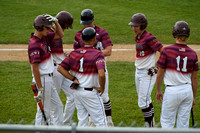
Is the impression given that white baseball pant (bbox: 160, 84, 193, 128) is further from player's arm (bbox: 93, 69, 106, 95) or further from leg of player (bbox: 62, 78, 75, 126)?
leg of player (bbox: 62, 78, 75, 126)

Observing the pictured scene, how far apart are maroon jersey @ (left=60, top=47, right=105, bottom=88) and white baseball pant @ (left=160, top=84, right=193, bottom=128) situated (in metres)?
1.09

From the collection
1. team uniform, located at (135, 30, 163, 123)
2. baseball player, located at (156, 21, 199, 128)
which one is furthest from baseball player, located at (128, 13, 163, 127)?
baseball player, located at (156, 21, 199, 128)

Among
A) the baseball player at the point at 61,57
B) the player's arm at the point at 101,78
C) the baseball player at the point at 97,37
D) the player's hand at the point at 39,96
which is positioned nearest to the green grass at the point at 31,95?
the baseball player at the point at 61,57

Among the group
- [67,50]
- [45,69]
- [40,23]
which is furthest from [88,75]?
[67,50]

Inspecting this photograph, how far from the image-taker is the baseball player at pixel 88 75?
4.38 m

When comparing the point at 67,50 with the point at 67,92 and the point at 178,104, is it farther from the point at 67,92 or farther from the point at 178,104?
the point at 178,104

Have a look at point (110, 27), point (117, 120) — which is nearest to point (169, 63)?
point (117, 120)

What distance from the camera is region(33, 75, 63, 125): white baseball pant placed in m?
4.92

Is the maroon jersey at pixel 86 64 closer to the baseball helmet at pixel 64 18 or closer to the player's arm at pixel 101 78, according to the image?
the player's arm at pixel 101 78

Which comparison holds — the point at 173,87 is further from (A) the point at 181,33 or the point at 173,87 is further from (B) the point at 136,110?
(B) the point at 136,110

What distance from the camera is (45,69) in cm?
486

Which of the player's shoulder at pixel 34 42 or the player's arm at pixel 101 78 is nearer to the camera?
the player's arm at pixel 101 78

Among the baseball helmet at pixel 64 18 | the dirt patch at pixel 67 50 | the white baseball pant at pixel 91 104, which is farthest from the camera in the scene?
the dirt patch at pixel 67 50

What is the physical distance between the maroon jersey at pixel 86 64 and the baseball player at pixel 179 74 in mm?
924
